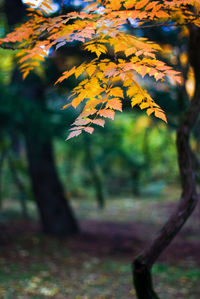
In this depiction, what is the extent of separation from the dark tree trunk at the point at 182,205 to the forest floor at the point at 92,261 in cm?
168

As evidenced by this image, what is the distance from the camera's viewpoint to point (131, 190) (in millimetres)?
17953

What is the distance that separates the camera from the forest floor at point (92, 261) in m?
4.99

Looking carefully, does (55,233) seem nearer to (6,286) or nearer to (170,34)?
(6,286)

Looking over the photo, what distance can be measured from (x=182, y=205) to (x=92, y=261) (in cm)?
411

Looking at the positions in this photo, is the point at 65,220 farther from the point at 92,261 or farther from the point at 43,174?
the point at 92,261

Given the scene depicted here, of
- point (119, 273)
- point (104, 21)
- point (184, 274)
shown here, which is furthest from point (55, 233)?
point (104, 21)

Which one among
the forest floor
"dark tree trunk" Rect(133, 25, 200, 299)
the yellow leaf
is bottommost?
the forest floor

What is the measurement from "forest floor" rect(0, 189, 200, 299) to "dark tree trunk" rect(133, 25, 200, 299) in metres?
1.68

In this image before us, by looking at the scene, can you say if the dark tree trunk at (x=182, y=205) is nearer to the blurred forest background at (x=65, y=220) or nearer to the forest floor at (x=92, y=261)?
the blurred forest background at (x=65, y=220)

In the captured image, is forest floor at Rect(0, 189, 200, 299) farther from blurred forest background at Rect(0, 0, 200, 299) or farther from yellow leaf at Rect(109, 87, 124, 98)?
yellow leaf at Rect(109, 87, 124, 98)

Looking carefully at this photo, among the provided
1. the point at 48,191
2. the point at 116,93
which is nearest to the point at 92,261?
the point at 48,191

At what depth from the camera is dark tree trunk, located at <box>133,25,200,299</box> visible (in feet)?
10.7

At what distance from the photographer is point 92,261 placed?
6.82m

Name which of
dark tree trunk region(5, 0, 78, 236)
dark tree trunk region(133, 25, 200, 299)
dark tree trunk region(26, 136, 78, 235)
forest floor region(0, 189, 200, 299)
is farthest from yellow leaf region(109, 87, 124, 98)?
dark tree trunk region(26, 136, 78, 235)
